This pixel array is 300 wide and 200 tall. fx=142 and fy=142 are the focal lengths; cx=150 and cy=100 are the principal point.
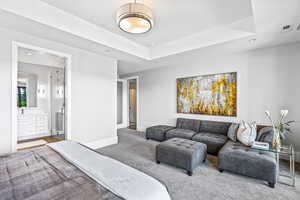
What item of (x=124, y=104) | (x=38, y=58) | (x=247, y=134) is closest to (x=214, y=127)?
(x=247, y=134)

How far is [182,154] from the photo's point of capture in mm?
2445

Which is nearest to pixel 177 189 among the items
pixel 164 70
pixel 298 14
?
pixel 298 14

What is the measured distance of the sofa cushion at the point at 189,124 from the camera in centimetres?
398

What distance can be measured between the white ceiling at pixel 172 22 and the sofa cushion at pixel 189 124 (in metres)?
1.89

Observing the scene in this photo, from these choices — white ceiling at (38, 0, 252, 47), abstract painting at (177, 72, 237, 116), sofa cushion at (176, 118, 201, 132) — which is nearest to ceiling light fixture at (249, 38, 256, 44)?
white ceiling at (38, 0, 252, 47)

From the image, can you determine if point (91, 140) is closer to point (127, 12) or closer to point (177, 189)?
point (177, 189)

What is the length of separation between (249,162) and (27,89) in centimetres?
613

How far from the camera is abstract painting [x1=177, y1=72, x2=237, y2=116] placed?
11.8 feet

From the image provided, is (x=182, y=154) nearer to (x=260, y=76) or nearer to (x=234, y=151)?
(x=234, y=151)

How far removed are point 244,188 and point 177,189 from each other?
0.95 m

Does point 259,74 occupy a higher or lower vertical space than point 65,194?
higher

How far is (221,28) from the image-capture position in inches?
110

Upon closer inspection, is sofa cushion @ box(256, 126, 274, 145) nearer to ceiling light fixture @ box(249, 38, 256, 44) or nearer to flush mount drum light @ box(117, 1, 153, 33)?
ceiling light fixture @ box(249, 38, 256, 44)

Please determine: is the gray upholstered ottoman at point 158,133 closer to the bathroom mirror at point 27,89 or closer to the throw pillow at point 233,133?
the throw pillow at point 233,133
